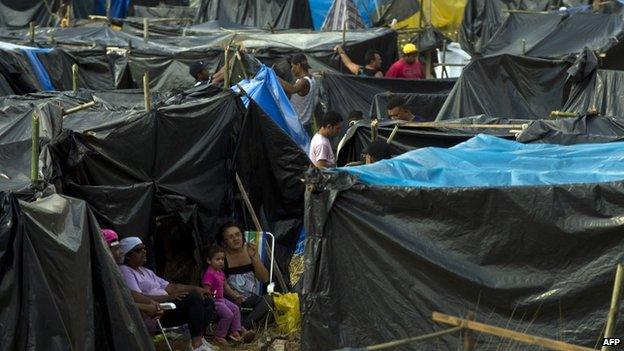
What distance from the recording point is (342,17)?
78.1ft

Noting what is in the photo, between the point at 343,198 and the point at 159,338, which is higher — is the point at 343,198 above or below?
above

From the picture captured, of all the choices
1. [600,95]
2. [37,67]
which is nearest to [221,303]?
[600,95]

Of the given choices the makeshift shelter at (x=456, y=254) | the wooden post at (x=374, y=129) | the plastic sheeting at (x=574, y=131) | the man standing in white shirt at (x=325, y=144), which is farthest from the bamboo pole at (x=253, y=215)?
the makeshift shelter at (x=456, y=254)

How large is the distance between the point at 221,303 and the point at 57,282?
2323 mm

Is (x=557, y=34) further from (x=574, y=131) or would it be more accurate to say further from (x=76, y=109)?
(x=76, y=109)

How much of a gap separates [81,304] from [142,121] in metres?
2.68

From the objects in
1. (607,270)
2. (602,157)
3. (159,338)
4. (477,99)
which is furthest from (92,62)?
(607,270)

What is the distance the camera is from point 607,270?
734cm

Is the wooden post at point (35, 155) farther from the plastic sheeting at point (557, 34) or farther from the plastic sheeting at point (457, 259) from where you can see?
the plastic sheeting at point (557, 34)

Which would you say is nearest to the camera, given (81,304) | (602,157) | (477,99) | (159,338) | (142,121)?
(81,304)

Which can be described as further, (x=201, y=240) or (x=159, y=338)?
(x=201, y=240)

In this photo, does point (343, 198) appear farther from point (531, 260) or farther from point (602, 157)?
point (602, 157)

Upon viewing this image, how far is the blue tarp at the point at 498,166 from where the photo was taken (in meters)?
7.95

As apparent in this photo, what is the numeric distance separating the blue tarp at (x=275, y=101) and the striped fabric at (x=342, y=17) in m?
10.4
